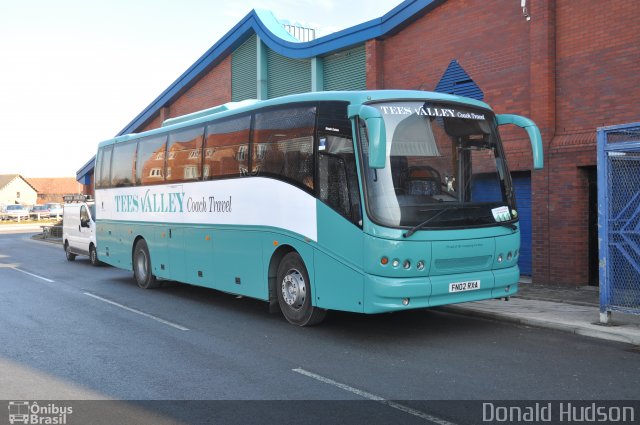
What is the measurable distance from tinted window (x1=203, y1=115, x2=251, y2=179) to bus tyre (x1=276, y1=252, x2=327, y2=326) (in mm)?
1885

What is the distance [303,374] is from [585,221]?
7928 mm

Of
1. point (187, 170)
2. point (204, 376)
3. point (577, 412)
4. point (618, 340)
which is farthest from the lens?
point (187, 170)

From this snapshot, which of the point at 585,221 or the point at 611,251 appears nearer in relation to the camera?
the point at 611,251

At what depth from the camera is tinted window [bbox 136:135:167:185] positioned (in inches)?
529

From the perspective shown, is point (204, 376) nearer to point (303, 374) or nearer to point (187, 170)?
point (303, 374)

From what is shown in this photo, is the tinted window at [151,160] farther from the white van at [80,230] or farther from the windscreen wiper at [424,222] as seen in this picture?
the white van at [80,230]

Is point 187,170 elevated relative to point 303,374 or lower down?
elevated

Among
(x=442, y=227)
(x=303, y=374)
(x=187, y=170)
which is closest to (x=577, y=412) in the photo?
(x=303, y=374)

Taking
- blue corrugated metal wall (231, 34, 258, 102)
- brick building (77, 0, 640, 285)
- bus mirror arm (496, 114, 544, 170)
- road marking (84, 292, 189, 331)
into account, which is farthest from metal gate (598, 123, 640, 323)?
blue corrugated metal wall (231, 34, 258, 102)

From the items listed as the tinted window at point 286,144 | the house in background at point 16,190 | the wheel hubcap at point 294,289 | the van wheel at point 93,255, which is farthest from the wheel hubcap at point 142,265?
the house in background at point 16,190

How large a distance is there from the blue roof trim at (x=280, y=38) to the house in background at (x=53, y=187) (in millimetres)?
94930

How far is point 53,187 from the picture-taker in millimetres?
121312

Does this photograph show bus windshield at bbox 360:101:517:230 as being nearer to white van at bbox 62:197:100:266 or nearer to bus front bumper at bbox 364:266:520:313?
bus front bumper at bbox 364:266:520:313

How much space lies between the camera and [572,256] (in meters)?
12.4
